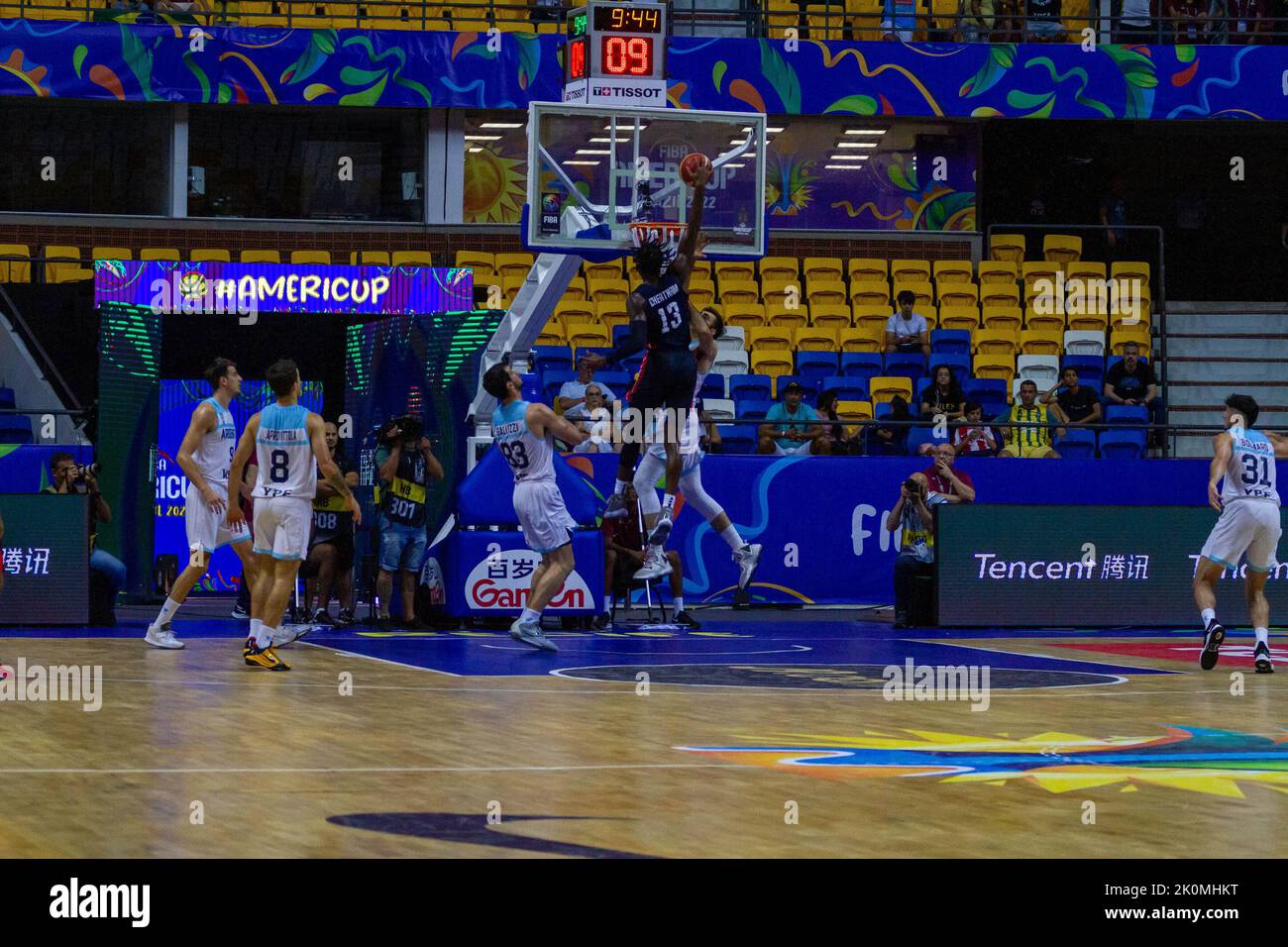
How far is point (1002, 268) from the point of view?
95.5 ft

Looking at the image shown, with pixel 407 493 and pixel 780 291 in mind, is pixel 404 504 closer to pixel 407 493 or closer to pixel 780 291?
pixel 407 493

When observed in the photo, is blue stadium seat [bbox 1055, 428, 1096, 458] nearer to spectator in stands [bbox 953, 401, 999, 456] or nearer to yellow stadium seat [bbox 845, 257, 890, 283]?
spectator in stands [bbox 953, 401, 999, 456]

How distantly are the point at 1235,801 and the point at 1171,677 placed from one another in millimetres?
6381

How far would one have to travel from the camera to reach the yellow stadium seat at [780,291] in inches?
1099

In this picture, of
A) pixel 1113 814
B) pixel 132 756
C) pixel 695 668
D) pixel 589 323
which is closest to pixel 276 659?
pixel 695 668

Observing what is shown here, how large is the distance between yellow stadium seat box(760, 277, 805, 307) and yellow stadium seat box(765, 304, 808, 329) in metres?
0.21

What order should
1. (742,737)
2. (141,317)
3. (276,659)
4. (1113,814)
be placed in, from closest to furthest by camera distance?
A: (1113,814) → (742,737) → (276,659) → (141,317)

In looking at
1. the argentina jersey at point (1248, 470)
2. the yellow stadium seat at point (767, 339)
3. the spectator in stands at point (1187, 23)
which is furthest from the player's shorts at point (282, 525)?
the spectator in stands at point (1187, 23)

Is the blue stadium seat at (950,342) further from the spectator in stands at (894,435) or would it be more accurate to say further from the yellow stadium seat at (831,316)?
the spectator in stands at (894,435)

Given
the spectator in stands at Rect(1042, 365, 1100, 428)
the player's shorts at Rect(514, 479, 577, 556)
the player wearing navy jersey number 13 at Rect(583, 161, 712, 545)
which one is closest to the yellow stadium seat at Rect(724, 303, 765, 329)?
the spectator in stands at Rect(1042, 365, 1100, 428)

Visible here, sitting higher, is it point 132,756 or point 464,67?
point 464,67

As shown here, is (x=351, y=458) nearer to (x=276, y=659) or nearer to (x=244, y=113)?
(x=276, y=659)

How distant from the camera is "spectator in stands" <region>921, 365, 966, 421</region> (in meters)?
23.8

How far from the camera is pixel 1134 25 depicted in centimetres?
3189
